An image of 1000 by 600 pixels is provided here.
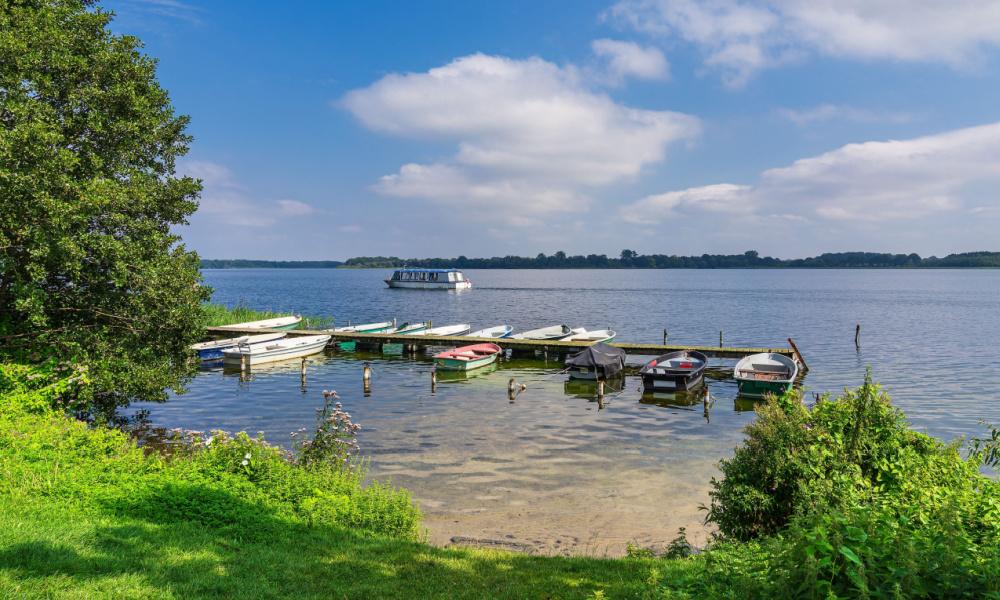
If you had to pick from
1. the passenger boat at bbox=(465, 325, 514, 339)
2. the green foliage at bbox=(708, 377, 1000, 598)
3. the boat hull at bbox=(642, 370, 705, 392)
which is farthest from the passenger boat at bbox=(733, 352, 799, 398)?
the passenger boat at bbox=(465, 325, 514, 339)

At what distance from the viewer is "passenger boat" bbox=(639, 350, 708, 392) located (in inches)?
1176

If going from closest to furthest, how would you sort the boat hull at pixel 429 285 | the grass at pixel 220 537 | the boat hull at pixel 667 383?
the grass at pixel 220 537 < the boat hull at pixel 667 383 < the boat hull at pixel 429 285

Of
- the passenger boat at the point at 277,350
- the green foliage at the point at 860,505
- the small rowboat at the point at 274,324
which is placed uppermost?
the green foliage at the point at 860,505

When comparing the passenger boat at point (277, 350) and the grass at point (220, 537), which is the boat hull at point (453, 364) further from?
the grass at point (220, 537)

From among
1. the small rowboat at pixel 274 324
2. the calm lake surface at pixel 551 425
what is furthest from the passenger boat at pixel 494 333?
the small rowboat at pixel 274 324

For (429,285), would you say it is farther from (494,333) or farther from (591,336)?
(591,336)

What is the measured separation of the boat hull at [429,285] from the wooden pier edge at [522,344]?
97370 mm

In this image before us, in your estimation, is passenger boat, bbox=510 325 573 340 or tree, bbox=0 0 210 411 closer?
tree, bbox=0 0 210 411

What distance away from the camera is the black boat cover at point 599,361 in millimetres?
32494

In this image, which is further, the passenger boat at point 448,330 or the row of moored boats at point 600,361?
the passenger boat at point 448,330

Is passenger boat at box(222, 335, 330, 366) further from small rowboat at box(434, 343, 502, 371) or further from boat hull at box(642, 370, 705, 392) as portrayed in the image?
boat hull at box(642, 370, 705, 392)

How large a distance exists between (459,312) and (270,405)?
60596 millimetres

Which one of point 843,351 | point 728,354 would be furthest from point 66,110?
point 843,351

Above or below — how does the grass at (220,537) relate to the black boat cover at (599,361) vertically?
above
